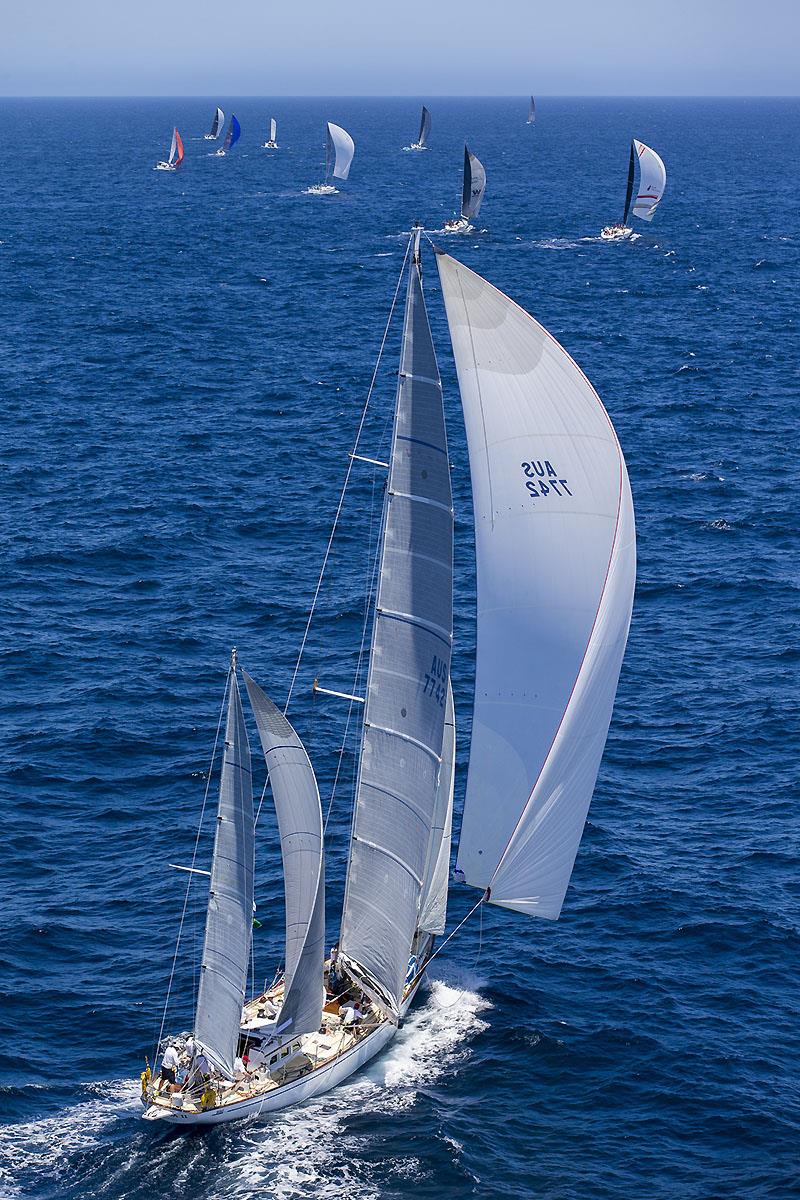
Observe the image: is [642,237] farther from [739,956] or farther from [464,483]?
[739,956]

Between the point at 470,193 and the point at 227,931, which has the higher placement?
the point at 470,193

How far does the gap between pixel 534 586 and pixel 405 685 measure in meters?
4.25

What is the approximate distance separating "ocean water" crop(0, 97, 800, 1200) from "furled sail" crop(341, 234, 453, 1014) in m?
3.39

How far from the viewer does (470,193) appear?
506 ft

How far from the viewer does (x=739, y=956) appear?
42.4 metres

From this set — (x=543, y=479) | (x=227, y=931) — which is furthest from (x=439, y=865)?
(x=543, y=479)

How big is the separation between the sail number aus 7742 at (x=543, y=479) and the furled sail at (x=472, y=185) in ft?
400

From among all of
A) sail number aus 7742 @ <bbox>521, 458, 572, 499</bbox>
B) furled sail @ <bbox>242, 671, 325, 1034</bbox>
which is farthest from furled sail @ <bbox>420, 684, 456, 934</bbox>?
sail number aus 7742 @ <bbox>521, 458, 572, 499</bbox>

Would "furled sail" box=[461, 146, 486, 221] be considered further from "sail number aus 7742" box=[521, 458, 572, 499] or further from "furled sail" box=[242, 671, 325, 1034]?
"furled sail" box=[242, 671, 325, 1034]

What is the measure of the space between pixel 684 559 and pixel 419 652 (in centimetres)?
3625

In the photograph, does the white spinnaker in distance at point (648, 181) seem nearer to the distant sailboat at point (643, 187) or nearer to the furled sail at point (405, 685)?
the distant sailboat at point (643, 187)

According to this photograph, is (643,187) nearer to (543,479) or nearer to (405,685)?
(405,685)

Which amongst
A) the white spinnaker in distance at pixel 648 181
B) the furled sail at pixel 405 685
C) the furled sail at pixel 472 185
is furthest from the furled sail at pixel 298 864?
the furled sail at pixel 472 185

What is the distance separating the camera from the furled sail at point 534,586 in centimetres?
3244
